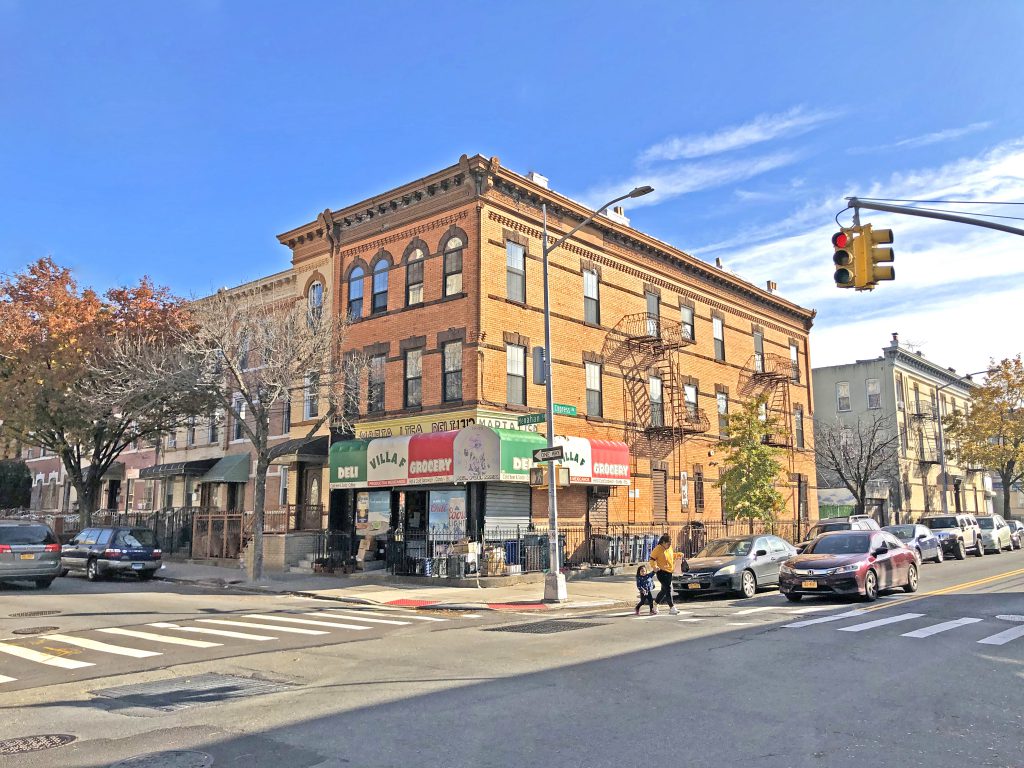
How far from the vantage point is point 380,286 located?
27.3m

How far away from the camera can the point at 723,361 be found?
34469 millimetres

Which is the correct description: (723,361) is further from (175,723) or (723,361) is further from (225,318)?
(175,723)

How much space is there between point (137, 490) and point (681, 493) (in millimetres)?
26898

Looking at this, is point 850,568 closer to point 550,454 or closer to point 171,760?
point 550,454

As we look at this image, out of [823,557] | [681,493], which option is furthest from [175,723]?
[681,493]

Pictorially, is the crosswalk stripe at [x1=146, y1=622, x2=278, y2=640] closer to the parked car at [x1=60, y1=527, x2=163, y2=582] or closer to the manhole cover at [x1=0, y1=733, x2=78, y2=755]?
the manhole cover at [x1=0, y1=733, x2=78, y2=755]

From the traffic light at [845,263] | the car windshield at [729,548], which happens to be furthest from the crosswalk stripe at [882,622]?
the traffic light at [845,263]

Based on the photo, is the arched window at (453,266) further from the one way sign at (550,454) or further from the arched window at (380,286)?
Result: the one way sign at (550,454)

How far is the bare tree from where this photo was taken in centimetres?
4303

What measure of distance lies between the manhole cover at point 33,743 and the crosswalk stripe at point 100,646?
4340mm

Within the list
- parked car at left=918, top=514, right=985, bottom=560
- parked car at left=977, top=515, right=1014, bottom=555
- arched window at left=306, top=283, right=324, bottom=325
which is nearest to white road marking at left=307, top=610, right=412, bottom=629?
arched window at left=306, top=283, right=324, bottom=325

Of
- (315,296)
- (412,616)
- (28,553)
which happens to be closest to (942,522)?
(412,616)

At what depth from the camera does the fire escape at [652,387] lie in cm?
2878

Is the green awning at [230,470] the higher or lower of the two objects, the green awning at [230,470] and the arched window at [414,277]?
the lower
